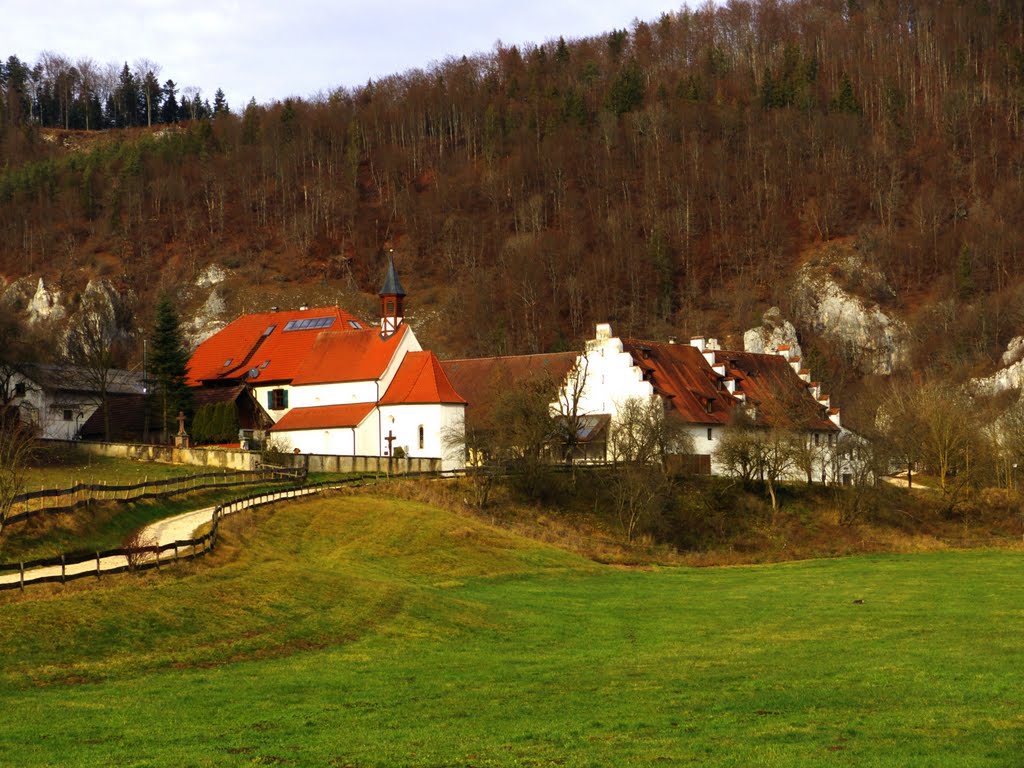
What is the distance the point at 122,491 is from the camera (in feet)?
176

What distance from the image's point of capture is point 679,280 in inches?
6088

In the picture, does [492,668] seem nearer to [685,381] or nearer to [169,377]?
[685,381]

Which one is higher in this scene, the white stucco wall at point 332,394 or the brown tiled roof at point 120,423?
the white stucco wall at point 332,394

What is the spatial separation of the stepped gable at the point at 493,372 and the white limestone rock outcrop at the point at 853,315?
49244mm

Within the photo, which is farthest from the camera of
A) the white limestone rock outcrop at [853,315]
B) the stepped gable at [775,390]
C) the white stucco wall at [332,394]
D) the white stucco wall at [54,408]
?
the white limestone rock outcrop at [853,315]

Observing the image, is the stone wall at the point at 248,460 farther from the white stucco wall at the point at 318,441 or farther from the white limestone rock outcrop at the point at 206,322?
the white limestone rock outcrop at the point at 206,322

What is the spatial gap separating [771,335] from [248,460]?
69.4m

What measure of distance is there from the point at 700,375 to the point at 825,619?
171 feet

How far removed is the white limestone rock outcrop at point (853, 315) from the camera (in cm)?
13200

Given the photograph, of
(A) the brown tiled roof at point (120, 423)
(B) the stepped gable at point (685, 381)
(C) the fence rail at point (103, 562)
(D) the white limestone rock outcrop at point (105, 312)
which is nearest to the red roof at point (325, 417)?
(A) the brown tiled roof at point (120, 423)

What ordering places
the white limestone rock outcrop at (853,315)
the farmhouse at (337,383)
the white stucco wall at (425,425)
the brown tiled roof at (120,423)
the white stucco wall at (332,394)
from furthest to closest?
→ the white limestone rock outcrop at (853,315) → the brown tiled roof at (120,423) → the white stucco wall at (332,394) → the farmhouse at (337,383) → the white stucco wall at (425,425)

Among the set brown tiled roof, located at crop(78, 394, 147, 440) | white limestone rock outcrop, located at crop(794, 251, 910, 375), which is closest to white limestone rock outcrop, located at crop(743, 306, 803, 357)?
white limestone rock outcrop, located at crop(794, 251, 910, 375)

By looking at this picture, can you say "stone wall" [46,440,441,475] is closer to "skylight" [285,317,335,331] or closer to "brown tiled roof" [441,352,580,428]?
"brown tiled roof" [441,352,580,428]

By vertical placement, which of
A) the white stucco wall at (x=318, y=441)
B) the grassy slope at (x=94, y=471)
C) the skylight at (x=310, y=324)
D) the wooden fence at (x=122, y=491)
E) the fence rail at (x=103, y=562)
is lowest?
the fence rail at (x=103, y=562)
